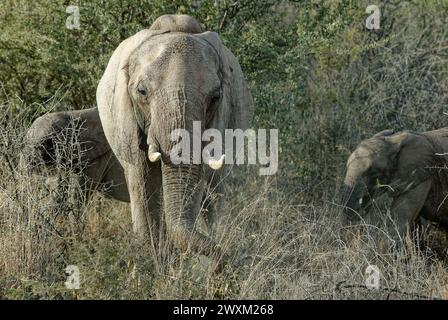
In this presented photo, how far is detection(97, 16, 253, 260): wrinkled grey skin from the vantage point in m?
6.90

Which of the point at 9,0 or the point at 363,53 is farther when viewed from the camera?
the point at 363,53

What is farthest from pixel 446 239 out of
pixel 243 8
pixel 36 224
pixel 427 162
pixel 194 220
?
pixel 36 224

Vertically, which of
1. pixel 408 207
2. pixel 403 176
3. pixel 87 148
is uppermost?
pixel 87 148

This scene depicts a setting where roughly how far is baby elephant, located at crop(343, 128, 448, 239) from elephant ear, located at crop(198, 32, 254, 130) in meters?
1.42

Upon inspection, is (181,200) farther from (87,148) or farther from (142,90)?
(87,148)

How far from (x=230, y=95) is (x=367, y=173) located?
1.94 meters

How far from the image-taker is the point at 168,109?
6.90 m

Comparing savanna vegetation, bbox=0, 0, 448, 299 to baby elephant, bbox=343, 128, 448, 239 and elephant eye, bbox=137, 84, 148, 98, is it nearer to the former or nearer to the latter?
baby elephant, bbox=343, 128, 448, 239

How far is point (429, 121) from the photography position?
11258mm

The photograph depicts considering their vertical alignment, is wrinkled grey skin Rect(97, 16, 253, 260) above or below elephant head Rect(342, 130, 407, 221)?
above

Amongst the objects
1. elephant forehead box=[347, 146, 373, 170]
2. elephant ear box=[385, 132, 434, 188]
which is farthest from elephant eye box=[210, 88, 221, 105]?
elephant ear box=[385, 132, 434, 188]

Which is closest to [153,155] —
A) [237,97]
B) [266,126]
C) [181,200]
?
[181,200]
